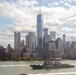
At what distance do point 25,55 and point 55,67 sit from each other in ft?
360

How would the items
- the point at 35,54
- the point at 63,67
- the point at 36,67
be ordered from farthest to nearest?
the point at 35,54 < the point at 63,67 < the point at 36,67

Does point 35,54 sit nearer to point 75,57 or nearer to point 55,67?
point 75,57

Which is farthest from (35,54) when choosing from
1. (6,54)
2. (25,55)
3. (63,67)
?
(63,67)

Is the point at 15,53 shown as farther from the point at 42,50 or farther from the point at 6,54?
the point at 42,50

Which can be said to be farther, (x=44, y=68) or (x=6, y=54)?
(x=6, y=54)

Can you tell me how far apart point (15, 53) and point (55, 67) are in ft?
378

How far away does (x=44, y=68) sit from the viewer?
76.4 metres

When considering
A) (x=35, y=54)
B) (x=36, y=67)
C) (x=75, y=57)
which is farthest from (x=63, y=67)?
(x=75, y=57)

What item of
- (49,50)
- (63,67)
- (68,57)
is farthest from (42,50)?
(63,67)

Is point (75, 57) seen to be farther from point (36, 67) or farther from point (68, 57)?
point (36, 67)

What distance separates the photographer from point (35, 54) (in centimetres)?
18725

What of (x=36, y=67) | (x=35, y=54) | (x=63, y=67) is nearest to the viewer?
(x=36, y=67)

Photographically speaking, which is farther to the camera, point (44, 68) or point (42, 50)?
point (42, 50)

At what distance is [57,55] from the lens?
191m
